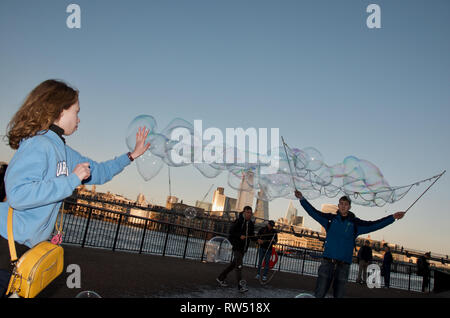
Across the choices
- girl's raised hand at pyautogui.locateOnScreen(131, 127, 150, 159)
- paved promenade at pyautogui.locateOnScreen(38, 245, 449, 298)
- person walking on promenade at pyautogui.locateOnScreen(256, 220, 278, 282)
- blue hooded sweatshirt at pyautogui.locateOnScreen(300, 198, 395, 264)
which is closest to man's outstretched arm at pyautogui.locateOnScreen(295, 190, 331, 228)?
blue hooded sweatshirt at pyautogui.locateOnScreen(300, 198, 395, 264)

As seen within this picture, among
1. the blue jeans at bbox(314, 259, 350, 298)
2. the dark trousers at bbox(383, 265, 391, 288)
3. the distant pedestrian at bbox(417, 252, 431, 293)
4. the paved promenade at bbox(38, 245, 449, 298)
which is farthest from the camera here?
the distant pedestrian at bbox(417, 252, 431, 293)

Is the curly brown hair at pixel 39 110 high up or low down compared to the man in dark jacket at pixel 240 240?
up

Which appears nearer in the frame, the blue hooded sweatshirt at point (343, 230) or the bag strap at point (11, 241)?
the bag strap at point (11, 241)

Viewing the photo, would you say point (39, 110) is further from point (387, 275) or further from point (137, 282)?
point (387, 275)

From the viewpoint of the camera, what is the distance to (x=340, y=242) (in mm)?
5754

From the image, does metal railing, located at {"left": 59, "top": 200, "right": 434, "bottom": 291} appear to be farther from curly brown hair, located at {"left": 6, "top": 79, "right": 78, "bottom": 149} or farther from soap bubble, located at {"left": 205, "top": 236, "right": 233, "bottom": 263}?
curly brown hair, located at {"left": 6, "top": 79, "right": 78, "bottom": 149}

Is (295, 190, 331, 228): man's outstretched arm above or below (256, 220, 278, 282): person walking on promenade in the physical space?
above

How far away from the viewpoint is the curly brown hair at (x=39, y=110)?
85.1 inches

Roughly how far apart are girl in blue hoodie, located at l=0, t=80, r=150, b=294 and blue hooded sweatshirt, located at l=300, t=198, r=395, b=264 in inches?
188

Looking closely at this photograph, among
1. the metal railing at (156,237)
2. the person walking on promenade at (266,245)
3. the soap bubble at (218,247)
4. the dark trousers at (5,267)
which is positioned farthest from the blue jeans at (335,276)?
the person walking on promenade at (266,245)

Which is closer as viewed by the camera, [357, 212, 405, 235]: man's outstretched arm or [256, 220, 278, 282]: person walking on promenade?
[357, 212, 405, 235]: man's outstretched arm

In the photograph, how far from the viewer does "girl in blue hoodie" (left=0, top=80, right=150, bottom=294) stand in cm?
193

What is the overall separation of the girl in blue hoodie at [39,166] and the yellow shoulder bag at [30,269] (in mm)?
A: 72

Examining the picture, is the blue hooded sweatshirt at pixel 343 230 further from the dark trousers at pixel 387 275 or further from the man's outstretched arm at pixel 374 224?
the dark trousers at pixel 387 275
